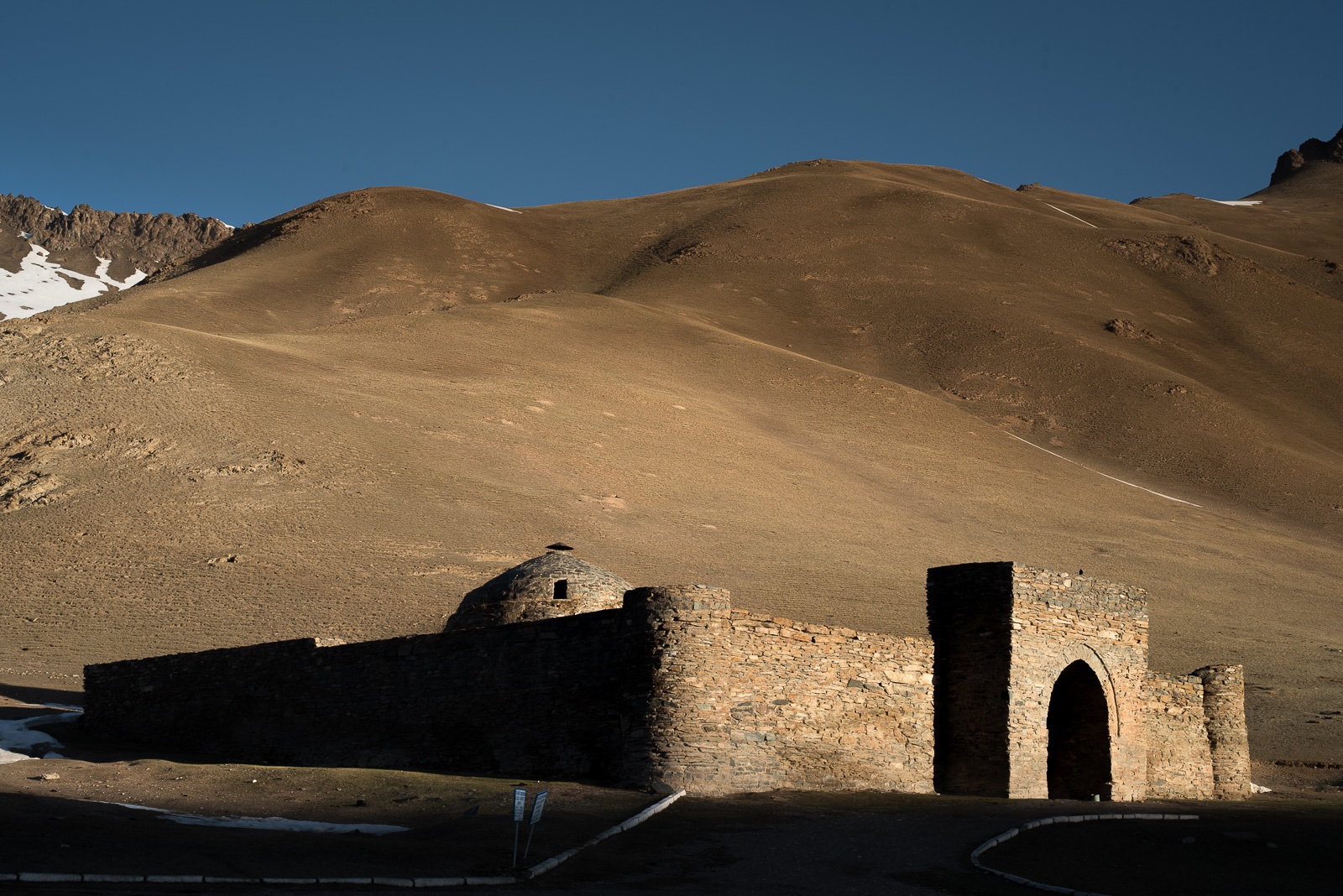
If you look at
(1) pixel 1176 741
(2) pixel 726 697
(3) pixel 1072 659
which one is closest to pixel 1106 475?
(1) pixel 1176 741

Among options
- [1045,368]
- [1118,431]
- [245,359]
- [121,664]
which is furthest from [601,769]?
[1045,368]

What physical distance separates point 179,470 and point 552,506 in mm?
11735

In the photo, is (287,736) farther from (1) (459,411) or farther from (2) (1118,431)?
(2) (1118,431)

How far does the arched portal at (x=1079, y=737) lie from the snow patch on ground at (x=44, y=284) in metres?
154

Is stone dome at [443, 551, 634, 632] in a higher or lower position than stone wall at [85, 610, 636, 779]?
higher

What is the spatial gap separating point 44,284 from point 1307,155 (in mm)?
168094

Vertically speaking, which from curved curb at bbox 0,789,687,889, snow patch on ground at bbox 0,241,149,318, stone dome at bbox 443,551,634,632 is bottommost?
curved curb at bbox 0,789,687,889

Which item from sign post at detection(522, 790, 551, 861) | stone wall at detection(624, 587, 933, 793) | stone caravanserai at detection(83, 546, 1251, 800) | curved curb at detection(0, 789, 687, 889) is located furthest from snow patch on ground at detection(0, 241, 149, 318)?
curved curb at detection(0, 789, 687, 889)

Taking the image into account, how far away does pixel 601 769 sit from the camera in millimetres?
17984

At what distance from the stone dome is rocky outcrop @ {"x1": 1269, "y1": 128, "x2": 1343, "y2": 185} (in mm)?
187746

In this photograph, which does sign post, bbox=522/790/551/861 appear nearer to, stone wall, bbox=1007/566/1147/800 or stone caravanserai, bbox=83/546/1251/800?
stone caravanserai, bbox=83/546/1251/800

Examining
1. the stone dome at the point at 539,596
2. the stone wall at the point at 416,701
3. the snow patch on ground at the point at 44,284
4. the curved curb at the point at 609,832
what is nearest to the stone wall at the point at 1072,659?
the curved curb at the point at 609,832

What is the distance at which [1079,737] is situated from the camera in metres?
21.7

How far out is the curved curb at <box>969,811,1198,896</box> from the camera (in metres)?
13.2
